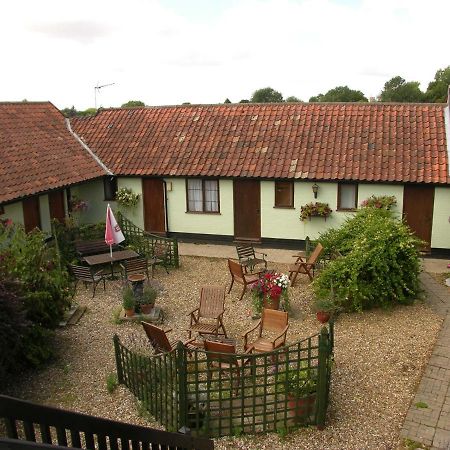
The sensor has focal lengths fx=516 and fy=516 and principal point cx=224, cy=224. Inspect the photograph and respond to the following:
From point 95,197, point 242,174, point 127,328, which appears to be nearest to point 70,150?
point 95,197

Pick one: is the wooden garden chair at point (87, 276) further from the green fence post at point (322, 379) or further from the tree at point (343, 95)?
the tree at point (343, 95)

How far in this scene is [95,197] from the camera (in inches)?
797

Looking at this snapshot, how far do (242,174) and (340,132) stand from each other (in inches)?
154

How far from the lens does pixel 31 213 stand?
16.3 meters

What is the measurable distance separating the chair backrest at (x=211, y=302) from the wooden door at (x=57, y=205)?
25.8 feet

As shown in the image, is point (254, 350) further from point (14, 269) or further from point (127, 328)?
point (14, 269)

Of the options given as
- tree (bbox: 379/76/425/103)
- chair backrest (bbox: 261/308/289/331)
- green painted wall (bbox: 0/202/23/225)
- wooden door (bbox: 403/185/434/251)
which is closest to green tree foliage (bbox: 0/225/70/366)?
green painted wall (bbox: 0/202/23/225)

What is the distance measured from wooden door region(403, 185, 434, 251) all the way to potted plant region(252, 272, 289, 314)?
6223 millimetres

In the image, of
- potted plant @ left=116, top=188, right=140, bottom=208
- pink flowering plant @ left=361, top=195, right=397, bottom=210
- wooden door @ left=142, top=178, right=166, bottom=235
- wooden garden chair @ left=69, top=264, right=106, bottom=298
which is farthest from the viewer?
potted plant @ left=116, top=188, right=140, bottom=208

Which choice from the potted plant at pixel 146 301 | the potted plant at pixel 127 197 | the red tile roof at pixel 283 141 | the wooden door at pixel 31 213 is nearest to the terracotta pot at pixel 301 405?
the potted plant at pixel 146 301

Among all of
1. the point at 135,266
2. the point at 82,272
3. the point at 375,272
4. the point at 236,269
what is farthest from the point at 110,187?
the point at 375,272

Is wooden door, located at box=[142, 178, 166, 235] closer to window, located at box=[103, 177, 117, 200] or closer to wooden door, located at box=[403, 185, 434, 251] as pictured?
window, located at box=[103, 177, 117, 200]

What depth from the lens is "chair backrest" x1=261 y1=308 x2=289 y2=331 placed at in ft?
34.3

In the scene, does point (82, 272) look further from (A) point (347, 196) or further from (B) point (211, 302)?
(A) point (347, 196)
